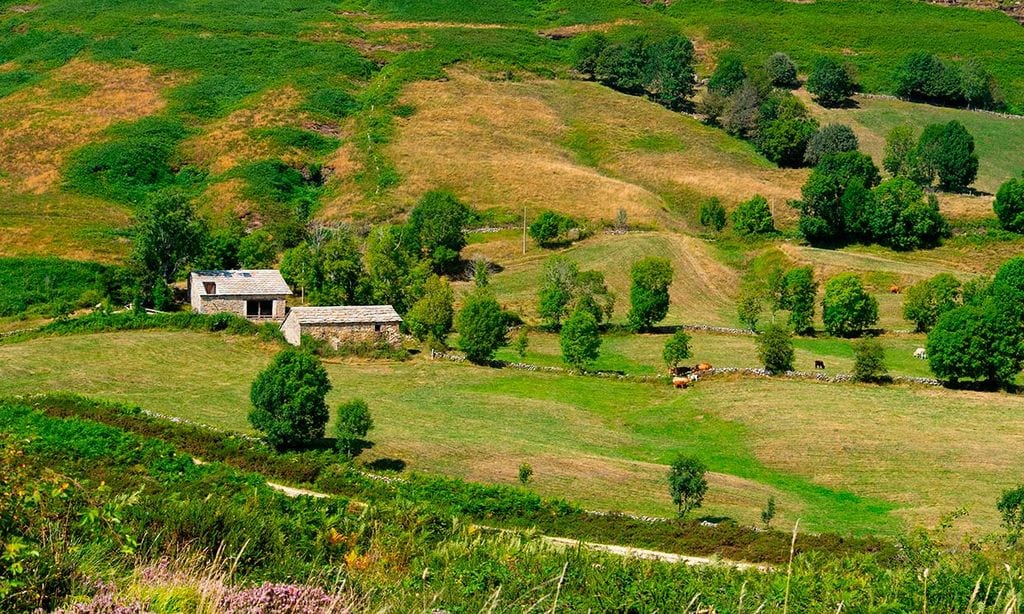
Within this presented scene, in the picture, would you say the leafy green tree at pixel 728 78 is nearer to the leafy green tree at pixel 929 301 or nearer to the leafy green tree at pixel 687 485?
the leafy green tree at pixel 929 301

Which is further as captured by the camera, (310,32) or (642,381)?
(310,32)

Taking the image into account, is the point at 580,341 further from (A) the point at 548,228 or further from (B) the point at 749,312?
(A) the point at 548,228

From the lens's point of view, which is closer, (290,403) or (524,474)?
(524,474)

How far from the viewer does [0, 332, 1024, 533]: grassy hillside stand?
44469 millimetres

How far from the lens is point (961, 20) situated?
570 feet

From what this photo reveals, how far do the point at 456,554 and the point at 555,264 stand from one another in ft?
205

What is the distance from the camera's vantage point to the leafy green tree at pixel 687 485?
4072 centimetres

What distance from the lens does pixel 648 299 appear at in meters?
74.3

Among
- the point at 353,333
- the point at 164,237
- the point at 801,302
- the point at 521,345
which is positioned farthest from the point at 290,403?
the point at 801,302

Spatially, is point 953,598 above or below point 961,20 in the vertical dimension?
below

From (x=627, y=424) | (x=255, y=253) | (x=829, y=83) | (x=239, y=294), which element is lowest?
(x=627, y=424)

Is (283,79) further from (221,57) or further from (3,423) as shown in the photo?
(3,423)

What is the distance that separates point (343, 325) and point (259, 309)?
8.91 meters

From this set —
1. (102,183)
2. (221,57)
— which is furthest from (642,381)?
(221,57)
